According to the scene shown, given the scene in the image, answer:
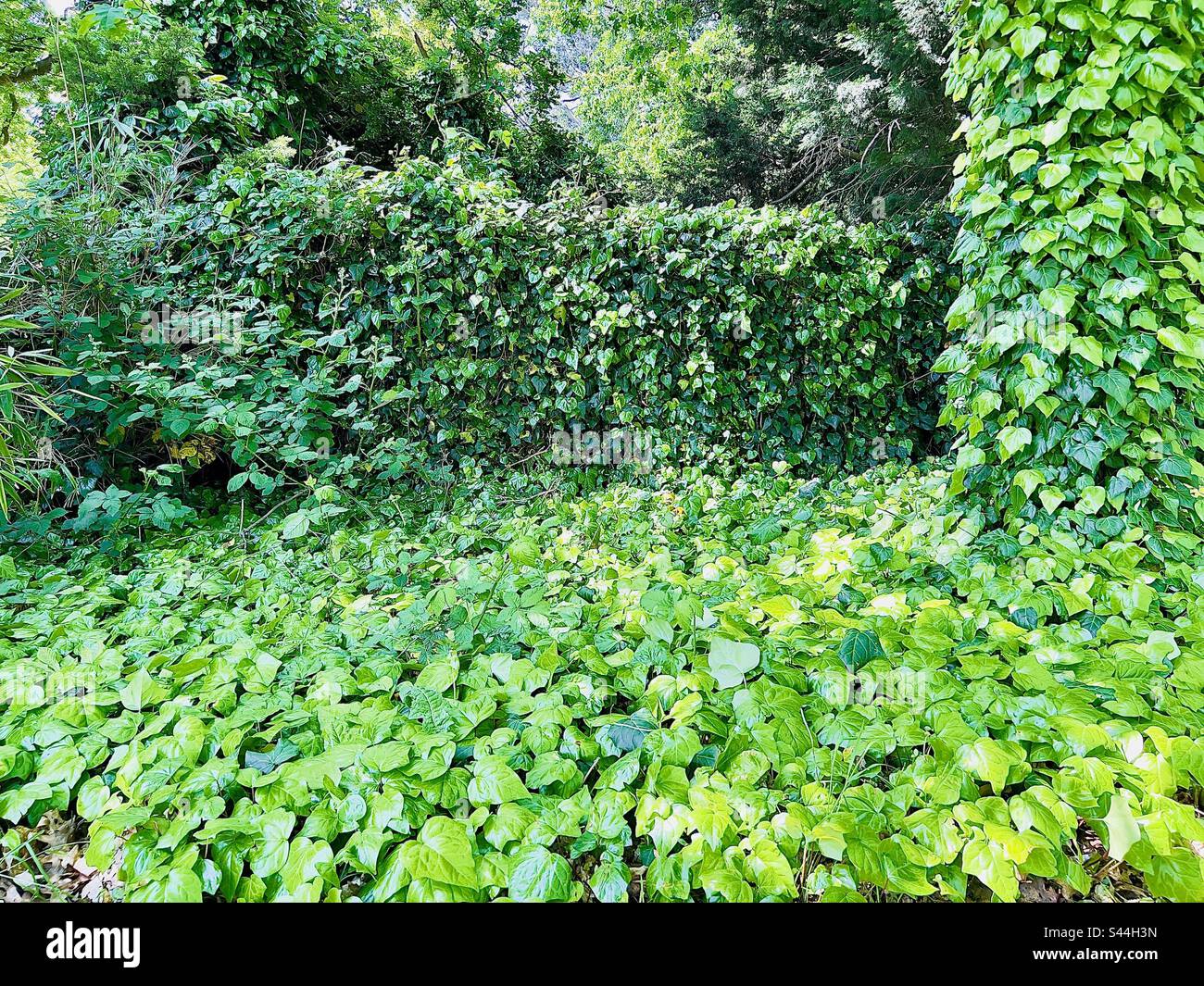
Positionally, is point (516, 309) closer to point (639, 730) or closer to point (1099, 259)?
point (1099, 259)

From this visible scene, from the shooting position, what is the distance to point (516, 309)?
13.7ft

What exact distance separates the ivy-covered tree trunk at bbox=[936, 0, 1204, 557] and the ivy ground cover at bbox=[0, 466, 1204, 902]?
28 centimetres

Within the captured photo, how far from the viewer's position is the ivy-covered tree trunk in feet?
7.15

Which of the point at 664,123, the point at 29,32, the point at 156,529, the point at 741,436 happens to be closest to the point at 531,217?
the point at 741,436

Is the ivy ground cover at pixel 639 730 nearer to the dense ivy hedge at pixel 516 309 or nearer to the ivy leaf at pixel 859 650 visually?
the ivy leaf at pixel 859 650

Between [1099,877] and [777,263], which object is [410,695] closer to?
[1099,877]

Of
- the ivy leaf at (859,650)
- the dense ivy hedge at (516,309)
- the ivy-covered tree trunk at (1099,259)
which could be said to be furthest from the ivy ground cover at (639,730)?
the dense ivy hedge at (516,309)

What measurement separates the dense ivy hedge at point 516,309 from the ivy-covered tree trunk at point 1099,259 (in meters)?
1.71

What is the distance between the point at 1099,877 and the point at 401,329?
4.06 meters

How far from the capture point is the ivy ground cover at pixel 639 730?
1.12 metres

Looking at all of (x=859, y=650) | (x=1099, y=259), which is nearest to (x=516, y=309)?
(x=1099, y=259)

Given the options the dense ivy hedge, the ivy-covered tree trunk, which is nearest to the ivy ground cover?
the ivy-covered tree trunk
